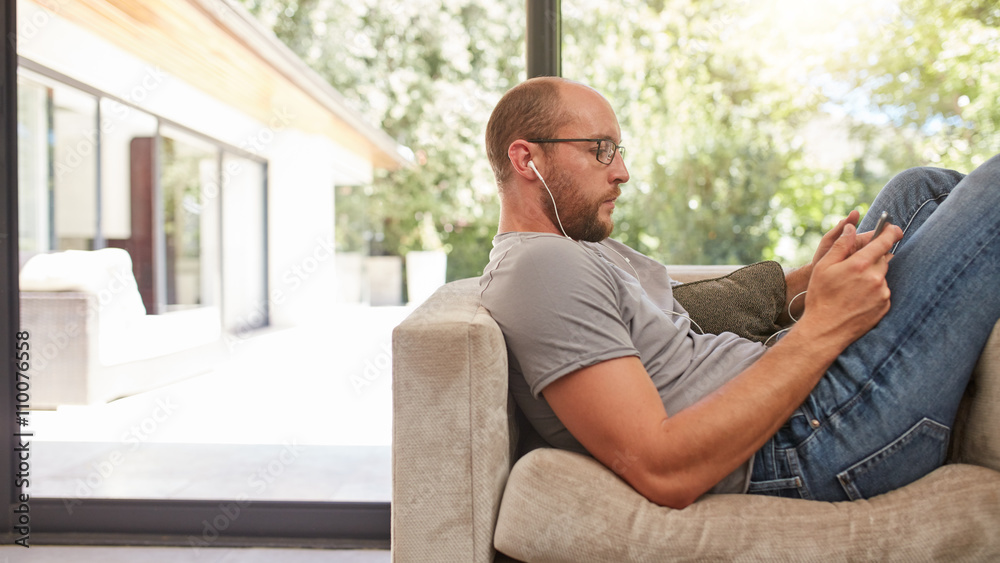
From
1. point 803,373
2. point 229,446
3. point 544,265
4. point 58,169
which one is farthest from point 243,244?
point 803,373

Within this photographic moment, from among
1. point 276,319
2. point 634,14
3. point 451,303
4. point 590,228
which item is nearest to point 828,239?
point 590,228

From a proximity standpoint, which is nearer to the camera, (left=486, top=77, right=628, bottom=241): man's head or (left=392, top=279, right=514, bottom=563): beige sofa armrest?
(left=392, top=279, right=514, bottom=563): beige sofa armrest

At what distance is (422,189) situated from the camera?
7.20 meters

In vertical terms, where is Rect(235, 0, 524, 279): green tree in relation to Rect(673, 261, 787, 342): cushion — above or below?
above

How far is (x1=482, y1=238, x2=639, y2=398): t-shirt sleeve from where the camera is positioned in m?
1.03

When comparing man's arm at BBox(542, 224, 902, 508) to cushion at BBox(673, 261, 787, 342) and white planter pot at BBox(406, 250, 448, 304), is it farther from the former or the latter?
white planter pot at BBox(406, 250, 448, 304)

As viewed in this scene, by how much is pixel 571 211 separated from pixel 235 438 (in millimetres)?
2524

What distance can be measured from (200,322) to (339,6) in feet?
10.6

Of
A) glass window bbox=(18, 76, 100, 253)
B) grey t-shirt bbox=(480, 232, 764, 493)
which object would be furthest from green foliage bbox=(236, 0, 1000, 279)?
glass window bbox=(18, 76, 100, 253)

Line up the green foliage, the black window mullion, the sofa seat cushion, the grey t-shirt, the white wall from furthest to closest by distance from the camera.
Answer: the white wall
the green foliage
the black window mullion
the grey t-shirt
the sofa seat cushion

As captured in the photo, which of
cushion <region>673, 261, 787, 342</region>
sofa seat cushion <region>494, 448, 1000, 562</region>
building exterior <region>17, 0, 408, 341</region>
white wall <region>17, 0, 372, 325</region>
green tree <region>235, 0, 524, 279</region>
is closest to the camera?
sofa seat cushion <region>494, 448, 1000, 562</region>

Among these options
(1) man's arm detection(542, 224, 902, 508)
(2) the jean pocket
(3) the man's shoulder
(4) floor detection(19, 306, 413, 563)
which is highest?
(3) the man's shoulder

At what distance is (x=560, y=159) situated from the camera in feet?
4.50

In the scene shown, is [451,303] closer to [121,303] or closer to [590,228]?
[590,228]
